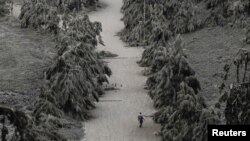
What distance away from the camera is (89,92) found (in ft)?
85.4

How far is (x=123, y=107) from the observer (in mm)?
26562

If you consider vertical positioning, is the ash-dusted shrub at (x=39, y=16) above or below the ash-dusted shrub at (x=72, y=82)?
above

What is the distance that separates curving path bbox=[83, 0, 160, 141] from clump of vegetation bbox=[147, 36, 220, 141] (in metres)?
0.75

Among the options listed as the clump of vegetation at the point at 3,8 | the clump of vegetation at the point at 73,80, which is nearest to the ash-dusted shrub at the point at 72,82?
the clump of vegetation at the point at 73,80

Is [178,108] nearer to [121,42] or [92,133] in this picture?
[92,133]

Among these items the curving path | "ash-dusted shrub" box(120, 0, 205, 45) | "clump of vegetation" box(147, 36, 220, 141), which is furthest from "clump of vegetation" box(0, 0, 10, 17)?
"clump of vegetation" box(147, 36, 220, 141)

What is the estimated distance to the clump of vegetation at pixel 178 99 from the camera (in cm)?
1909

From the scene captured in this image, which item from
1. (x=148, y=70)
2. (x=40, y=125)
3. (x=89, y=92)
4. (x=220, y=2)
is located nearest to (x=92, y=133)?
(x=89, y=92)

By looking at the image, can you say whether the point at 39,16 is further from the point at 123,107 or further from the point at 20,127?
the point at 20,127

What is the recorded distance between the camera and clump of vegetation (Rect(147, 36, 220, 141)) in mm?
19094

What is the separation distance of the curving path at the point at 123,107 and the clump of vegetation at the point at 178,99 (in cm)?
75

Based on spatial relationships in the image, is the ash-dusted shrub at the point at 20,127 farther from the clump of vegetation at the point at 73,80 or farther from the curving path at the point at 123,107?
the curving path at the point at 123,107

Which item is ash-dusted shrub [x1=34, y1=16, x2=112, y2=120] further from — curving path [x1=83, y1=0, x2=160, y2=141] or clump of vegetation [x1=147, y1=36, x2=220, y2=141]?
clump of vegetation [x1=147, y1=36, x2=220, y2=141]

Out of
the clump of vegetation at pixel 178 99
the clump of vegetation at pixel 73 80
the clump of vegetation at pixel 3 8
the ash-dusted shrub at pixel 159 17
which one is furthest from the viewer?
the clump of vegetation at pixel 3 8
